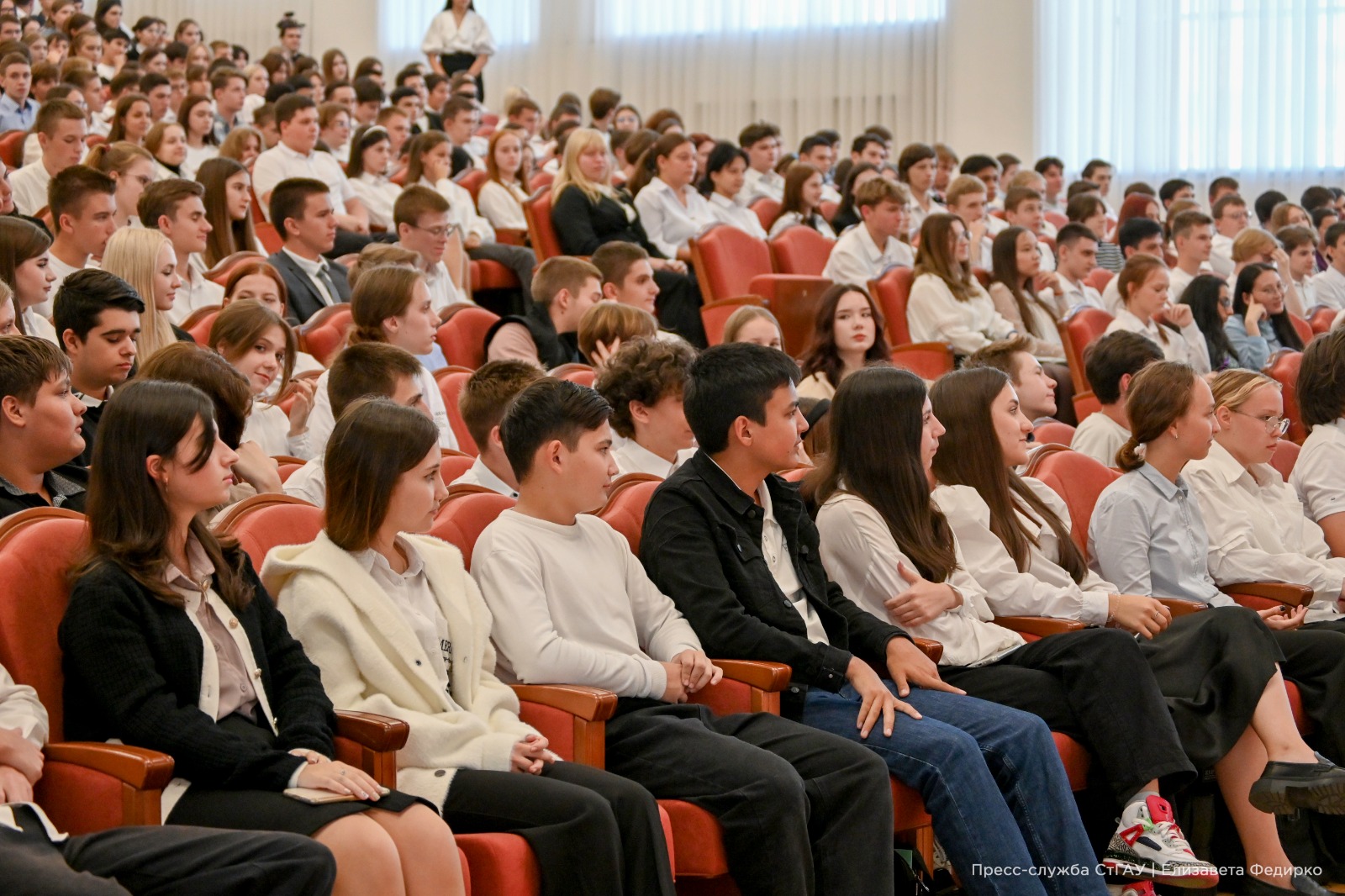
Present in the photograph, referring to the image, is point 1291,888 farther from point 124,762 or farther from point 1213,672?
point 124,762

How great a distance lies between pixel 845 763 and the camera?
235 centimetres

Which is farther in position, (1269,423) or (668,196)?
(668,196)

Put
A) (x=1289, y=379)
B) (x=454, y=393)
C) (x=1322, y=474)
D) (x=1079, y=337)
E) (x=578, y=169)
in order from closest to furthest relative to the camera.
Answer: (x=1322, y=474) → (x=454, y=393) → (x=1289, y=379) → (x=1079, y=337) → (x=578, y=169)

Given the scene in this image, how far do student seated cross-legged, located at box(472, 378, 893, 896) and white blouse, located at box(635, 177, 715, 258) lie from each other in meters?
4.49

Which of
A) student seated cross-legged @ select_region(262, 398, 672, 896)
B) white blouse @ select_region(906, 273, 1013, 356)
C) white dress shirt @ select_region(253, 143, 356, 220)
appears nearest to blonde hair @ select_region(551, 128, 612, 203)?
white dress shirt @ select_region(253, 143, 356, 220)

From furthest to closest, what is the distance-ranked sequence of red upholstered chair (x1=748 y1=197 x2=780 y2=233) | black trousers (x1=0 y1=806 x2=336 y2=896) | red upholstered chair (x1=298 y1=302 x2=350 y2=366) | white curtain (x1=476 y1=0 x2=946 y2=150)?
white curtain (x1=476 y1=0 x2=946 y2=150) < red upholstered chair (x1=748 y1=197 x2=780 y2=233) < red upholstered chair (x1=298 y1=302 x2=350 y2=366) < black trousers (x1=0 y1=806 x2=336 y2=896)

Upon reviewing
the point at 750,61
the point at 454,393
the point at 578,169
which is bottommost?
the point at 454,393

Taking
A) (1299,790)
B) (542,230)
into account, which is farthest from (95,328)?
(542,230)

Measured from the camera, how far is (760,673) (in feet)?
8.14

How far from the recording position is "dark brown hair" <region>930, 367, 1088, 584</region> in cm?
308

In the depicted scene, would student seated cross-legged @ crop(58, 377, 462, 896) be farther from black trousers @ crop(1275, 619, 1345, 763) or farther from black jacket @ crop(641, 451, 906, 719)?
black trousers @ crop(1275, 619, 1345, 763)

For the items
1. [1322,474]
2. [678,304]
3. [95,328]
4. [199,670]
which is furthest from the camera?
[678,304]

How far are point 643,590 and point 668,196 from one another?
4.72 meters

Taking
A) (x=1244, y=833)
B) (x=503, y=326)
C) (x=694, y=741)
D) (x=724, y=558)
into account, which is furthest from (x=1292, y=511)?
(x=503, y=326)
